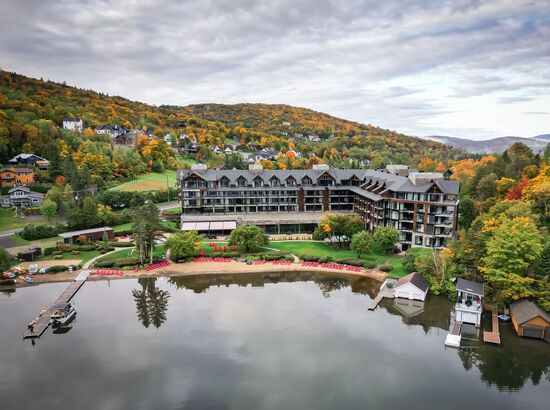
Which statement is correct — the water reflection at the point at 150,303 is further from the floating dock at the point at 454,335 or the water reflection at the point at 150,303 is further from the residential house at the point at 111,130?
the residential house at the point at 111,130

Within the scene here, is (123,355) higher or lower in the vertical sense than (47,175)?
lower

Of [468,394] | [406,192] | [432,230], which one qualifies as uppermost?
[406,192]

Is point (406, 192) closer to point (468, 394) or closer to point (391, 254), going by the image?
point (391, 254)

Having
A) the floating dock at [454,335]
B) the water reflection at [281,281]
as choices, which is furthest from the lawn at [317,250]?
the floating dock at [454,335]

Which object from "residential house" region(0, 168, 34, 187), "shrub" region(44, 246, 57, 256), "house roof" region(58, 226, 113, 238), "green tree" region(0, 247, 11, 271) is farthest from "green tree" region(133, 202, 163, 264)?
"residential house" region(0, 168, 34, 187)

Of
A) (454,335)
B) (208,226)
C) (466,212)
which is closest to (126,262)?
(208,226)

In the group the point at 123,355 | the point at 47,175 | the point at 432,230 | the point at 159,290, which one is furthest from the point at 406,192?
the point at 47,175

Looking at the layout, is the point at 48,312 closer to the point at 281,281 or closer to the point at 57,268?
the point at 57,268
